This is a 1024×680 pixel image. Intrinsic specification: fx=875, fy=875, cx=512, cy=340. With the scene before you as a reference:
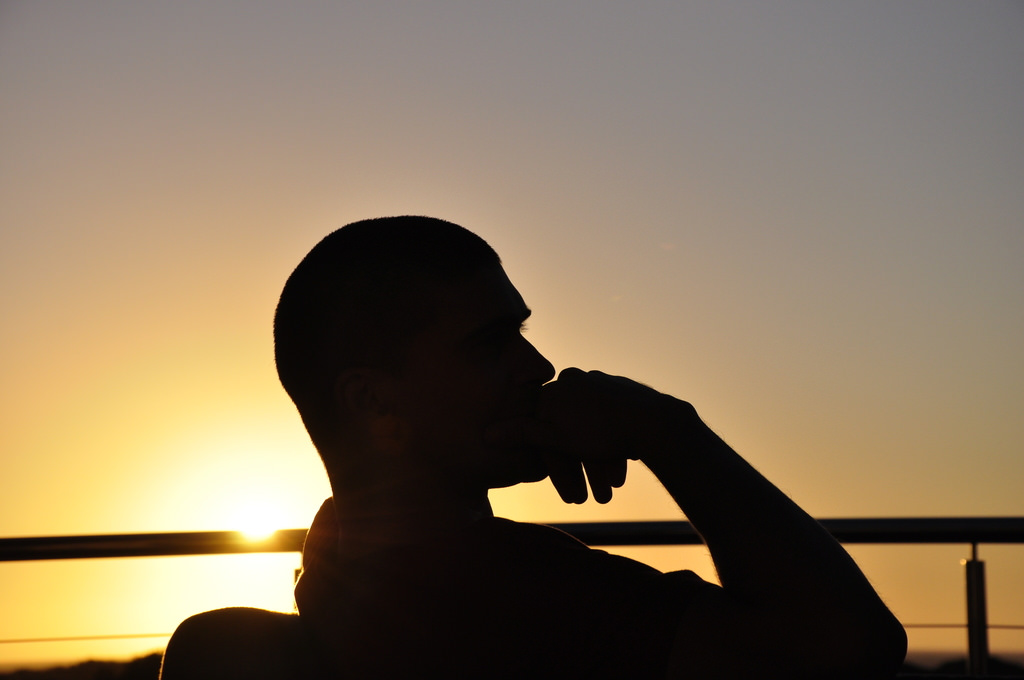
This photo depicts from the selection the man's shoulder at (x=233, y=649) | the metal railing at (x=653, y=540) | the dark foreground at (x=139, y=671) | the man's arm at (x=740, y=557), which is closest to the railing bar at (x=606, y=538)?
the metal railing at (x=653, y=540)

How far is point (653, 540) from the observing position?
229cm

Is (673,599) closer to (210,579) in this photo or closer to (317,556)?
(317,556)

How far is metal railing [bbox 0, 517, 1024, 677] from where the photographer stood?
7.07ft

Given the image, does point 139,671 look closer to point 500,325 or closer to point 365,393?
point 365,393

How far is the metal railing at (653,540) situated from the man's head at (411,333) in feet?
3.34

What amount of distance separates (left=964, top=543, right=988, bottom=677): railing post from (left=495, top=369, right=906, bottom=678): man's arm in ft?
5.13

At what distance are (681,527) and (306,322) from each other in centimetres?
136

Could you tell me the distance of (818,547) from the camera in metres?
0.89

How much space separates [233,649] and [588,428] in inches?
17.7

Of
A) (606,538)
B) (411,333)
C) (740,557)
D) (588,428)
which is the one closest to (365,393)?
(411,333)

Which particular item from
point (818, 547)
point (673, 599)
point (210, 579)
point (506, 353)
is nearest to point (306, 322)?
→ point (506, 353)

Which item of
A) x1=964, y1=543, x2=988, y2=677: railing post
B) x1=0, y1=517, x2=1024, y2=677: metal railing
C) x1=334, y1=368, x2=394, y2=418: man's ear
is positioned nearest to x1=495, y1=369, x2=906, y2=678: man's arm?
x1=334, y1=368, x2=394, y2=418: man's ear

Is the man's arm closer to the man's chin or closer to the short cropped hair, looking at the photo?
the man's chin

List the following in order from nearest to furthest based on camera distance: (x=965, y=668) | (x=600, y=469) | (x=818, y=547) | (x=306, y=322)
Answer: (x=818, y=547) → (x=600, y=469) → (x=306, y=322) → (x=965, y=668)
